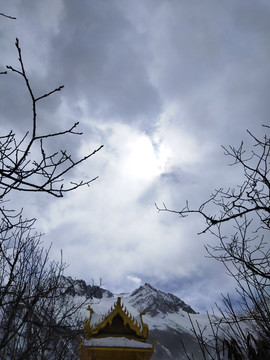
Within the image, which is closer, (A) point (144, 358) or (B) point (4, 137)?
(B) point (4, 137)

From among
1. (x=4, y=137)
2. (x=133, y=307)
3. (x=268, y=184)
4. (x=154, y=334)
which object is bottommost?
(x=268, y=184)

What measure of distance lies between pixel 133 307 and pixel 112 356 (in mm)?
203558

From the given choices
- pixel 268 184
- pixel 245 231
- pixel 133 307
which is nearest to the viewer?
pixel 268 184

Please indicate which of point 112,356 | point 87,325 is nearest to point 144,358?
point 112,356

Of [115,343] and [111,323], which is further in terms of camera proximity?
[111,323]

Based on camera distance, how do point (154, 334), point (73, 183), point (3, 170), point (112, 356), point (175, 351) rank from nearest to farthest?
point (3, 170) < point (73, 183) < point (112, 356) < point (175, 351) < point (154, 334)

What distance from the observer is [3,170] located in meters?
2.26

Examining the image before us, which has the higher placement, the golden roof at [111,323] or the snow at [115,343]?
the golden roof at [111,323]

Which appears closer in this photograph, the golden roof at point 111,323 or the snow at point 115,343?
the snow at point 115,343

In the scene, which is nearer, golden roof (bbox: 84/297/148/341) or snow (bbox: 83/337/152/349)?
snow (bbox: 83/337/152/349)

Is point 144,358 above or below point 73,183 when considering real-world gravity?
below

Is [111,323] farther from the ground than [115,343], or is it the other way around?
[111,323]

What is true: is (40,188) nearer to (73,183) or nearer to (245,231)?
(73,183)

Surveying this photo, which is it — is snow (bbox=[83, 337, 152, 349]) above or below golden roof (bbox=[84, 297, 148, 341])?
below
